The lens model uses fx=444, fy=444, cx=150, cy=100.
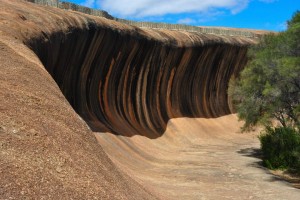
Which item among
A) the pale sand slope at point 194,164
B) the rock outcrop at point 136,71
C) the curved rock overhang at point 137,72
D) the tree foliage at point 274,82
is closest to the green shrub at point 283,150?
the pale sand slope at point 194,164

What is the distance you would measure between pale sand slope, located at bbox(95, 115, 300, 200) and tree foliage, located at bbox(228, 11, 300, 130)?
9.17 feet

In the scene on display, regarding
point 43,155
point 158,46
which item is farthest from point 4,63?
point 158,46

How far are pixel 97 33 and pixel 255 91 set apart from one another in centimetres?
900

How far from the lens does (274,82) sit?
71.1 ft

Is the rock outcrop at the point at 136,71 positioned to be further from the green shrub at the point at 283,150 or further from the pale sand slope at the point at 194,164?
the green shrub at the point at 283,150

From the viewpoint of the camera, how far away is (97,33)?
2348 centimetres

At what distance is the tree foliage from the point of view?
19750mm

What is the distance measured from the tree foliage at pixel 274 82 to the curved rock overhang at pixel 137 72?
267 inches

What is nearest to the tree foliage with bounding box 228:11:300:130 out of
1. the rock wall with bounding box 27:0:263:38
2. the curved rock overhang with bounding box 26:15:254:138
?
the curved rock overhang with bounding box 26:15:254:138

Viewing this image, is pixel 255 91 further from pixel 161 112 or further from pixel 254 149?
pixel 161 112

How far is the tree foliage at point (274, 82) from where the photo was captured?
19.8 metres

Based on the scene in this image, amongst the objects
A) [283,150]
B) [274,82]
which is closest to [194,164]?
[283,150]

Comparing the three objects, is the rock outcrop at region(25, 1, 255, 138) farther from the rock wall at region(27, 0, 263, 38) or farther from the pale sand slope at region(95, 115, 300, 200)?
the rock wall at region(27, 0, 263, 38)

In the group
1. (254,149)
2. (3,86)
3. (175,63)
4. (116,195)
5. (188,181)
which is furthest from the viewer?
(175,63)
